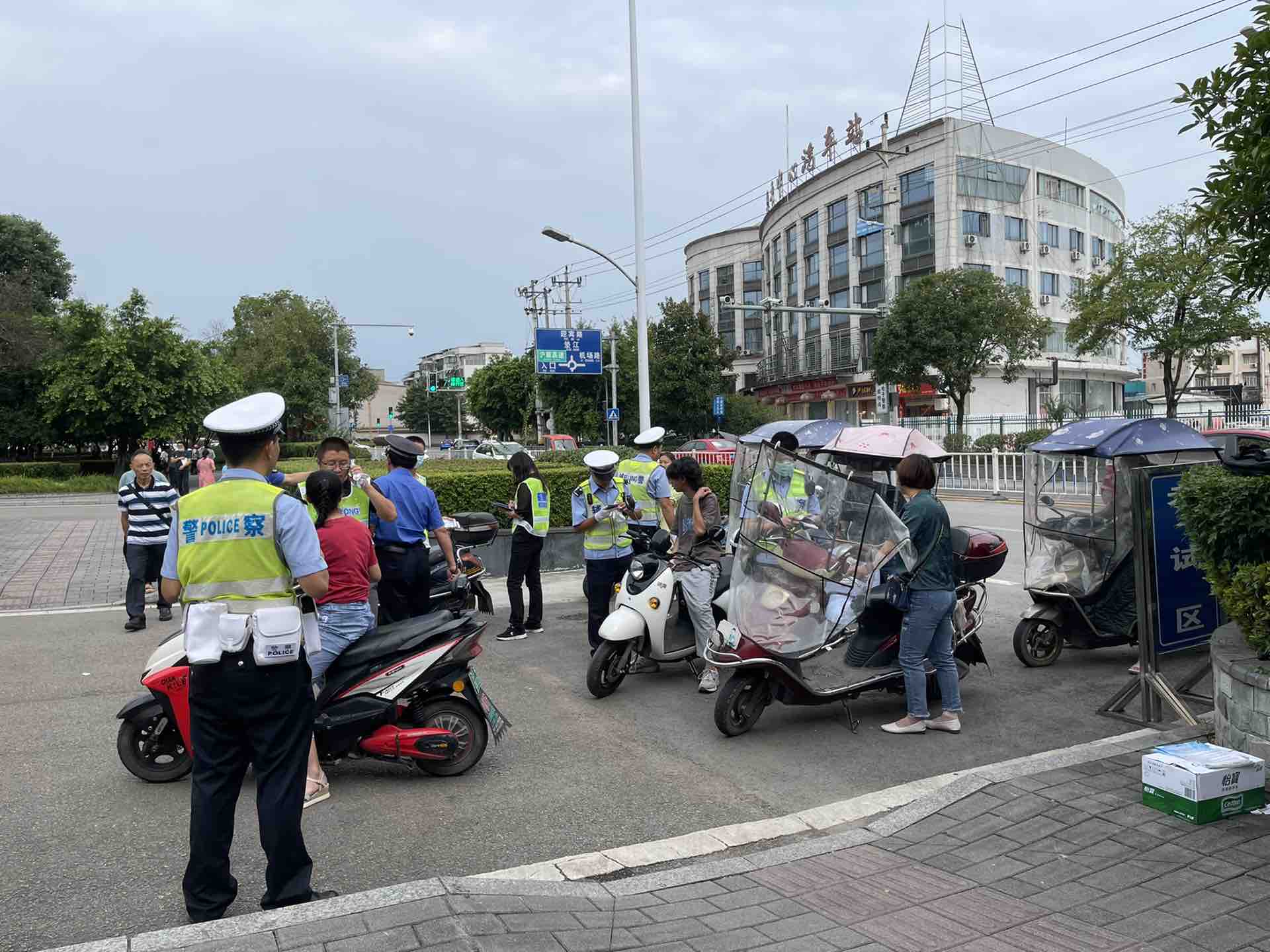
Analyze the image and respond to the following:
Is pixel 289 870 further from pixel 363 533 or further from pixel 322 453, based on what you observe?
pixel 322 453

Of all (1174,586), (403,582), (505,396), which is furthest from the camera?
(505,396)

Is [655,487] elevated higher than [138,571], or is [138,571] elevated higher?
[655,487]

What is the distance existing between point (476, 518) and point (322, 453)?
7.45 ft

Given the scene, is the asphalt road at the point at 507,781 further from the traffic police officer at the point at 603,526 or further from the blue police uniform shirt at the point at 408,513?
the blue police uniform shirt at the point at 408,513

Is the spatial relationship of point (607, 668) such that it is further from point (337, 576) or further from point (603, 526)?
point (337, 576)

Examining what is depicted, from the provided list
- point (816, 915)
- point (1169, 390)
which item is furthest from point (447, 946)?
point (1169, 390)

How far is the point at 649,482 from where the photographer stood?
7.90 m

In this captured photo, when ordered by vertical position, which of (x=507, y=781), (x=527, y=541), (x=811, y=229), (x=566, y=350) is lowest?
(x=507, y=781)

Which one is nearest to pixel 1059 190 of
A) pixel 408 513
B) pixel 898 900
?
pixel 408 513

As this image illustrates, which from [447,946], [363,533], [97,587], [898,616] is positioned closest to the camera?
[447,946]

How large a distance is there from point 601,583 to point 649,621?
1072 millimetres

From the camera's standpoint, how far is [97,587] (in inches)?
465

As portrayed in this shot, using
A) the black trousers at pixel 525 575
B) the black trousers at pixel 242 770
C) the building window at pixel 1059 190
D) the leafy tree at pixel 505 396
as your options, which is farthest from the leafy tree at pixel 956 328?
the black trousers at pixel 242 770

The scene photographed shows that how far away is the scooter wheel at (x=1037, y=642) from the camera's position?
764 centimetres
